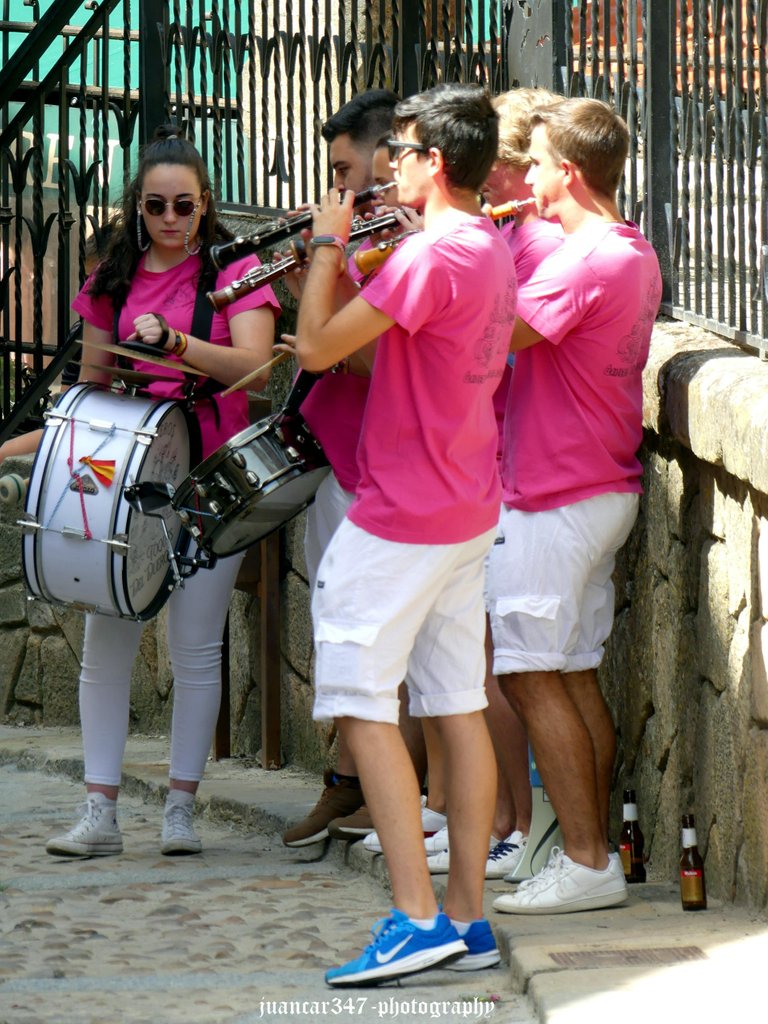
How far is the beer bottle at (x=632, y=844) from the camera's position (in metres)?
4.11

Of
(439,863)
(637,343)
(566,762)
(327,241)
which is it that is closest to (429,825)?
(439,863)

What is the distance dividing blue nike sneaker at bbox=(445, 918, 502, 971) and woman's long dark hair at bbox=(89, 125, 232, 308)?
6.49 feet

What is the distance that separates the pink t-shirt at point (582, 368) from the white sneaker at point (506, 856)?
920 millimetres

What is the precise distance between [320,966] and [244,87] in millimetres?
4623

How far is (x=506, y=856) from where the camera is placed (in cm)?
423

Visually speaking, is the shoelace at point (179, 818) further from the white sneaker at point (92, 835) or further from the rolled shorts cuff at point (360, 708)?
the rolled shorts cuff at point (360, 708)

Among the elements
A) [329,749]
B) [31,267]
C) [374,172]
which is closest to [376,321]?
[374,172]

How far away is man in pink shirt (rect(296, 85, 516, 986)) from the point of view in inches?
133

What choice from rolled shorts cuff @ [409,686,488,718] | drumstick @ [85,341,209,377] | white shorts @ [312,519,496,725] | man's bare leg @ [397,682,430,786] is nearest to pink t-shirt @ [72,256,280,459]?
drumstick @ [85,341,209,377]

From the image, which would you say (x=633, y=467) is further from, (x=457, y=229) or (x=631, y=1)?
(x=631, y=1)

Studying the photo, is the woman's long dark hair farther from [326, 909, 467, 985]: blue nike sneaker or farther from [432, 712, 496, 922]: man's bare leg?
[326, 909, 467, 985]: blue nike sneaker

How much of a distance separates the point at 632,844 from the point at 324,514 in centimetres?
116

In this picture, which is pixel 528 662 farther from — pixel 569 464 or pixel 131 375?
pixel 131 375

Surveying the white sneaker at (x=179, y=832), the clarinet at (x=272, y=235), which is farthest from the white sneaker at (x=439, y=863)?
the clarinet at (x=272, y=235)
